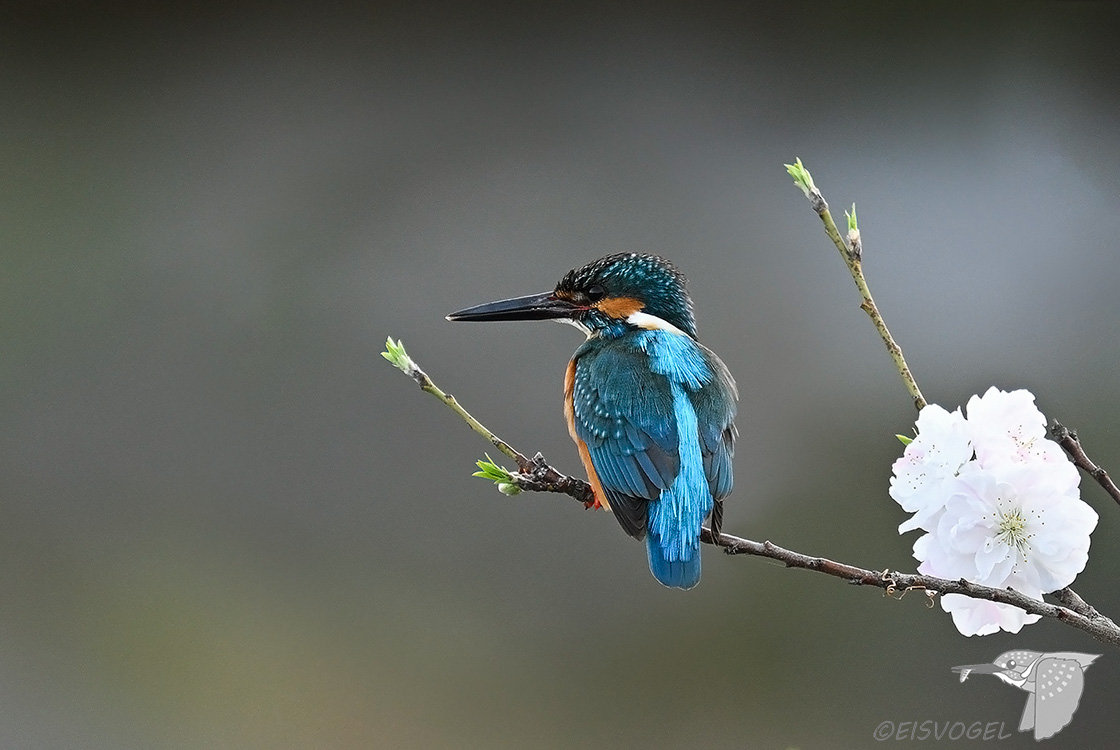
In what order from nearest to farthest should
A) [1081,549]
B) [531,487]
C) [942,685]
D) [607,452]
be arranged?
[1081,549]
[531,487]
[607,452]
[942,685]

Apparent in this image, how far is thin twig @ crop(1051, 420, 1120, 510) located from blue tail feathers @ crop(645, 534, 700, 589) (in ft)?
0.77

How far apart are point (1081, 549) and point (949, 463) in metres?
0.06

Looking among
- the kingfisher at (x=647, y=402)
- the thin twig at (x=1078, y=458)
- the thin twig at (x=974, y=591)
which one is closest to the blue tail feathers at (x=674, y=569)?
the kingfisher at (x=647, y=402)

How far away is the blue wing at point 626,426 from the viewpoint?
684 mm

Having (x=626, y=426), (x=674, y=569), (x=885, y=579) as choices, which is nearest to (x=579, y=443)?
(x=626, y=426)

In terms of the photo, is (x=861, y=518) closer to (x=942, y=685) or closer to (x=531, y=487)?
→ (x=942, y=685)

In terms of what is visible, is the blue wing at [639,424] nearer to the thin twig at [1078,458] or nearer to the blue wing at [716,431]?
the blue wing at [716,431]

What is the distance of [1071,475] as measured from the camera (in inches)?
17.1

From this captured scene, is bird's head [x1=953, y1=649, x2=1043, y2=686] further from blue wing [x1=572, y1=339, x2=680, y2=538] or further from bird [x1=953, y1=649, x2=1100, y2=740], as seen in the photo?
blue wing [x1=572, y1=339, x2=680, y2=538]

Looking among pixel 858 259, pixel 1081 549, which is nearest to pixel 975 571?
pixel 1081 549

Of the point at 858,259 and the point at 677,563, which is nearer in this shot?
the point at 858,259

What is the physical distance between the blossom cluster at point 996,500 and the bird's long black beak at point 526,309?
0.29 metres

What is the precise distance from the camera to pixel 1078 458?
448mm

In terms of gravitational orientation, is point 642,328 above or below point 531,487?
above
